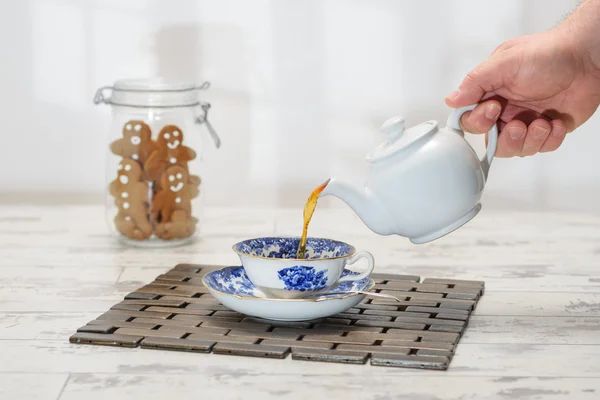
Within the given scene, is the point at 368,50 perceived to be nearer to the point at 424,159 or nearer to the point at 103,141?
the point at 103,141

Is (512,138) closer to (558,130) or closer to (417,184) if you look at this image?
(558,130)

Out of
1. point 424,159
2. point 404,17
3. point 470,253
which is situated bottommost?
point 470,253

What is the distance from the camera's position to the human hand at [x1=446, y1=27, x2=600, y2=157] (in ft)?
4.57

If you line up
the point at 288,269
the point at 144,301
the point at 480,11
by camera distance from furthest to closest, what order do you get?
the point at 480,11 < the point at 144,301 < the point at 288,269

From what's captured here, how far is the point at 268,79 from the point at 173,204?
2.04 feet

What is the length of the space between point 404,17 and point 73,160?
0.89 m

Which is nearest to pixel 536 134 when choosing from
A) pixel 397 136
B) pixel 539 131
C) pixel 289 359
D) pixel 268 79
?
pixel 539 131

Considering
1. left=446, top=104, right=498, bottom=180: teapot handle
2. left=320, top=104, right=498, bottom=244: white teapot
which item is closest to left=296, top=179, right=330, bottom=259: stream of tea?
left=320, top=104, right=498, bottom=244: white teapot

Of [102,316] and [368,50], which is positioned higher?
[368,50]

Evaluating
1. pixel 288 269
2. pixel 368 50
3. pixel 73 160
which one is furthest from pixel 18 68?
pixel 288 269

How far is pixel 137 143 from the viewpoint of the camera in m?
1.78

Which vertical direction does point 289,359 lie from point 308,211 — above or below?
below

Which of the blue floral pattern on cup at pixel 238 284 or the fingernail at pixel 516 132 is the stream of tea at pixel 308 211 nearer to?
the blue floral pattern on cup at pixel 238 284

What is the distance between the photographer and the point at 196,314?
1274mm
